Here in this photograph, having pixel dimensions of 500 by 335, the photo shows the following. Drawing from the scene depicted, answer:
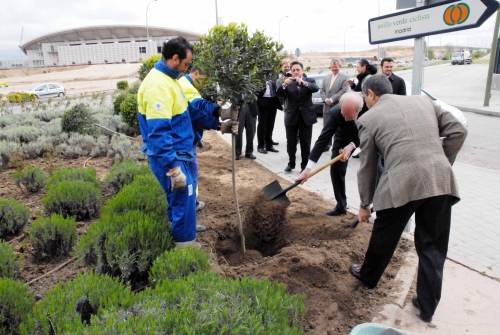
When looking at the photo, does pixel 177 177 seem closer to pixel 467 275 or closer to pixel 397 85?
pixel 467 275

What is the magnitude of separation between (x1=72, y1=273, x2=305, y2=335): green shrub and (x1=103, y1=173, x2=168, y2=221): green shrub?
150cm

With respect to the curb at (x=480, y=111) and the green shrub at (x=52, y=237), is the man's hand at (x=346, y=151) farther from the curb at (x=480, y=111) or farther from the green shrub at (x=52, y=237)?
the curb at (x=480, y=111)

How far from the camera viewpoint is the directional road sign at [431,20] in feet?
10.2

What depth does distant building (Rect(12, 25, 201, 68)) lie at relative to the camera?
299 feet

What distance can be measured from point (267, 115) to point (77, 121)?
410 cm

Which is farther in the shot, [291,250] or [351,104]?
[351,104]

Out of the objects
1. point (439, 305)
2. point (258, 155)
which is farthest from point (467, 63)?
point (439, 305)

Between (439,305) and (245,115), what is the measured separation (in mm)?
5330

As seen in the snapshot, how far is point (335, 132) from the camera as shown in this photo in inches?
182

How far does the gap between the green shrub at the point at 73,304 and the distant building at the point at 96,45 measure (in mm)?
90737

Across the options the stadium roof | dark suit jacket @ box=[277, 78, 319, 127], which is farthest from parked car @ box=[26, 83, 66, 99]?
the stadium roof

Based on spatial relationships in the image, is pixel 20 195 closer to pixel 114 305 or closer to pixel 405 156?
pixel 114 305

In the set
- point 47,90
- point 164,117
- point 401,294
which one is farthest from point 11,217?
point 47,90

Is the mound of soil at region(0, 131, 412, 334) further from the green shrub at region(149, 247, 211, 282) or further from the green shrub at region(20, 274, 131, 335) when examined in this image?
the green shrub at region(20, 274, 131, 335)
